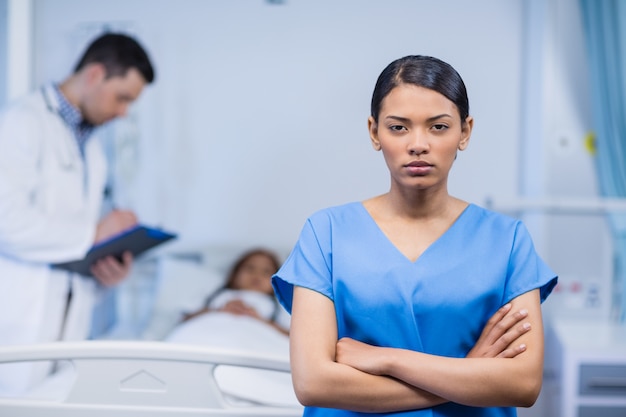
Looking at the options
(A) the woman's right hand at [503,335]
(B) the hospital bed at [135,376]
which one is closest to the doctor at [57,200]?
(B) the hospital bed at [135,376]

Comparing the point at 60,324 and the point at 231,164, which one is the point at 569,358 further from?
the point at 60,324

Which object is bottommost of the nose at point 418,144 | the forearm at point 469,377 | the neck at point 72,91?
the forearm at point 469,377

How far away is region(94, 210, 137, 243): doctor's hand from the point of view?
204 centimetres

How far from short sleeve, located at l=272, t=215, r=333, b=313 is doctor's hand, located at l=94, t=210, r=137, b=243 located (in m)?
1.08

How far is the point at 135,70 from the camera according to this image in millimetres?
Result: 2094

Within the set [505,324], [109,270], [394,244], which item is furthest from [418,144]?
[109,270]

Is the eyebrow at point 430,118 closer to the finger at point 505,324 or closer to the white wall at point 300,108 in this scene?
the finger at point 505,324

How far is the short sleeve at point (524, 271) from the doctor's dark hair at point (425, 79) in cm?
21

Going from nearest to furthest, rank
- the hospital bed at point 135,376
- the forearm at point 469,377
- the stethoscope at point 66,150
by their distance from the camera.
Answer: the forearm at point 469,377 → the hospital bed at point 135,376 → the stethoscope at point 66,150

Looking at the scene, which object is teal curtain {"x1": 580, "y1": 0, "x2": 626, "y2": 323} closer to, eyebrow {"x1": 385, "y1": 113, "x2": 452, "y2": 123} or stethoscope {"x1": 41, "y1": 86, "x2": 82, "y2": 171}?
eyebrow {"x1": 385, "y1": 113, "x2": 452, "y2": 123}

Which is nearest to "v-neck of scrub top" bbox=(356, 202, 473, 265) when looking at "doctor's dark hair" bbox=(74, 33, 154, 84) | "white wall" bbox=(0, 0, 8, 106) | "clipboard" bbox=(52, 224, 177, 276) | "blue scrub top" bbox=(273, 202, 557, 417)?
"blue scrub top" bbox=(273, 202, 557, 417)

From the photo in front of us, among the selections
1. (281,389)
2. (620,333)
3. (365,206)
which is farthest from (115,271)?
(620,333)

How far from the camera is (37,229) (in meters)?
1.91

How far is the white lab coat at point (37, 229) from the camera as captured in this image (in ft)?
6.20
